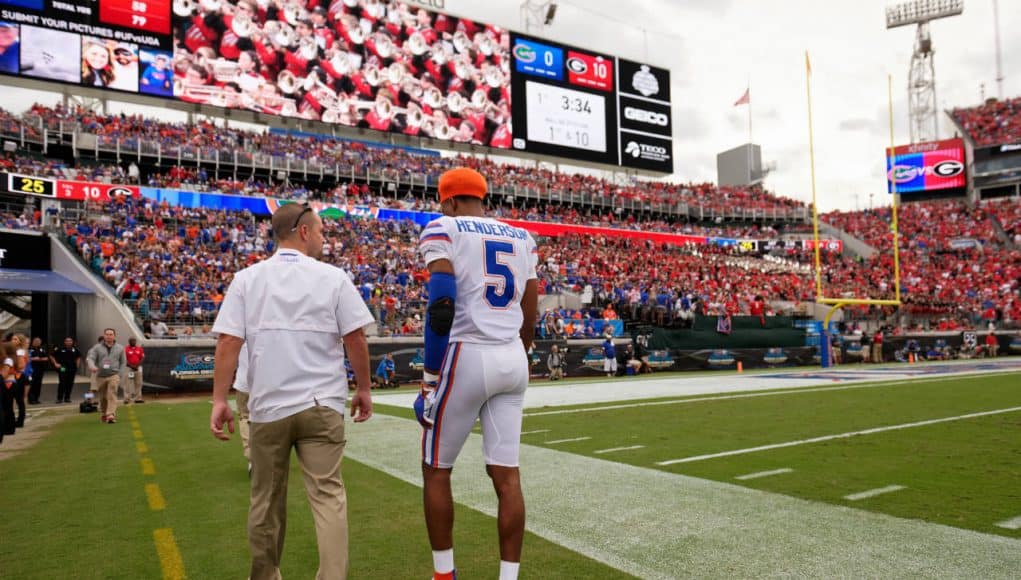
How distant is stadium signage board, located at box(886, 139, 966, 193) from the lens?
5331 centimetres

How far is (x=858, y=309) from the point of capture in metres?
33.1

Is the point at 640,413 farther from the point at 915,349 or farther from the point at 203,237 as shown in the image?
→ the point at 915,349

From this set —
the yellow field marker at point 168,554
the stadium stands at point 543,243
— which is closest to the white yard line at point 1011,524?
the yellow field marker at point 168,554

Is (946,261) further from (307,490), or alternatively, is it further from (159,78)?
(307,490)

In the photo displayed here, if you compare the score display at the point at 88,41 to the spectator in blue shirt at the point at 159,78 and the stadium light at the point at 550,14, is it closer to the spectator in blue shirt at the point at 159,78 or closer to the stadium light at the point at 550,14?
the spectator in blue shirt at the point at 159,78

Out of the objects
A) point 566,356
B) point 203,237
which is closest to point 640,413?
point 566,356

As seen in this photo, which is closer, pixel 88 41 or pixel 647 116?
pixel 88 41

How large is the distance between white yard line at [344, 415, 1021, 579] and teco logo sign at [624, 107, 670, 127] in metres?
45.3

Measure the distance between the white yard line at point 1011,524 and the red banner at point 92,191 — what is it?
31.3 m

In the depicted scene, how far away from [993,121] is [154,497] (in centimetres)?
6488

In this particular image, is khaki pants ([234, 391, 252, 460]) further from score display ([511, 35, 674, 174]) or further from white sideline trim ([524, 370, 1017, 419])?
score display ([511, 35, 674, 174])

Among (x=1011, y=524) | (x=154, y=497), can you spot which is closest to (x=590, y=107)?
(x=154, y=497)

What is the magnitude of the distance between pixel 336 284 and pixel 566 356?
66.4ft

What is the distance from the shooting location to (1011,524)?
4.46 metres
